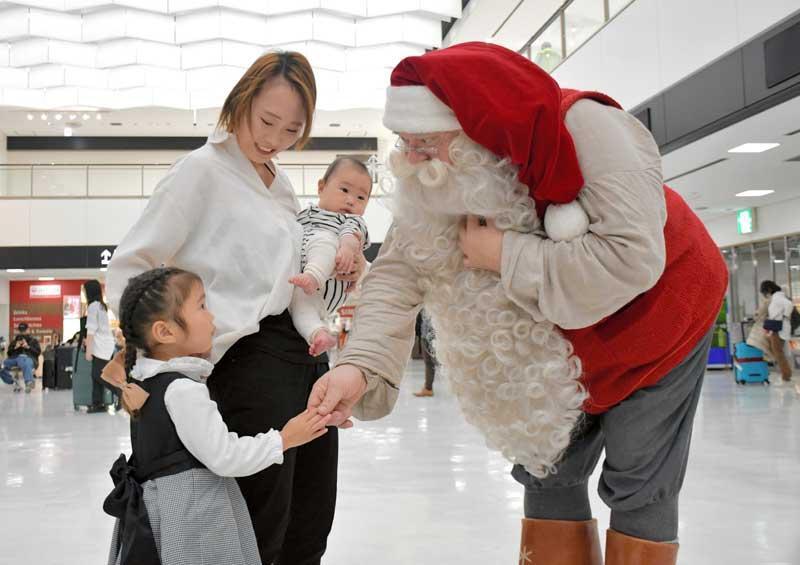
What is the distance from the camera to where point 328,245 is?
199 centimetres

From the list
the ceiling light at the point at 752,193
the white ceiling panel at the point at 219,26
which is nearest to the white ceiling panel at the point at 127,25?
the white ceiling panel at the point at 219,26

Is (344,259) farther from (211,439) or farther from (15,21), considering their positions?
(15,21)

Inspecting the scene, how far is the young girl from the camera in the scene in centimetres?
168

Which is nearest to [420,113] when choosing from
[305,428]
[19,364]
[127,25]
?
[305,428]

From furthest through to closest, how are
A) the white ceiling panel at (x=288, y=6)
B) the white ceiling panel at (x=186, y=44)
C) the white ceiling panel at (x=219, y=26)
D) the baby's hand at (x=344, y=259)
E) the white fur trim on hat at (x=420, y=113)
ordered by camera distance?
the white ceiling panel at (x=219, y=26) → the white ceiling panel at (x=186, y=44) → the white ceiling panel at (x=288, y=6) → the baby's hand at (x=344, y=259) → the white fur trim on hat at (x=420, y=113)

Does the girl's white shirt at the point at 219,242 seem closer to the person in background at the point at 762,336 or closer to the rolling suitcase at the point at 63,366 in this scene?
the person in background at the point at 762,336

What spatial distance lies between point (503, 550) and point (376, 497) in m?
1.18

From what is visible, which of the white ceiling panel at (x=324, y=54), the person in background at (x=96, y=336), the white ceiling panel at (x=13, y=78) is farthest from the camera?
the white ceiling panel at (x=13, y=78)

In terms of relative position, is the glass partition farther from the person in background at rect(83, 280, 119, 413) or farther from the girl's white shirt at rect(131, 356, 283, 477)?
the girl's white shirt at rect(131, 356, 283, 477)

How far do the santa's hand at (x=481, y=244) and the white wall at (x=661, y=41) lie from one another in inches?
277

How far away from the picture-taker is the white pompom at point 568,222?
1340mm

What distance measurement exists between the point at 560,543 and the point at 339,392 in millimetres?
647

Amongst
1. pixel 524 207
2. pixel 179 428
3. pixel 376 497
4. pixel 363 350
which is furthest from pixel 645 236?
pixel 376 497

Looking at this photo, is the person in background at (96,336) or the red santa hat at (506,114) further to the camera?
the person in background at (96,336)
